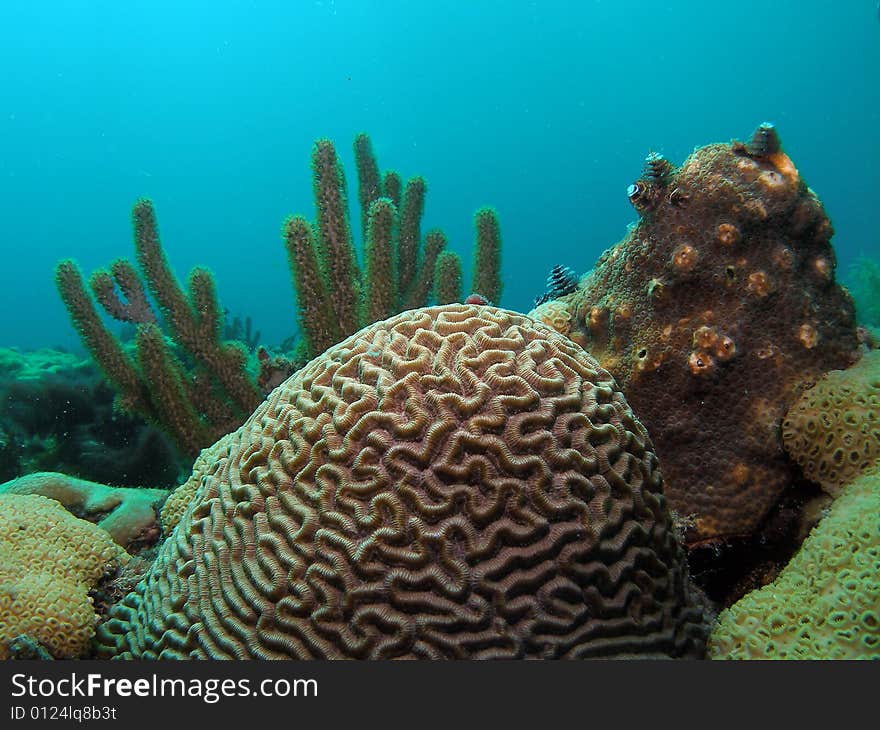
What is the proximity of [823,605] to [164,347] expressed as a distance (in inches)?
227

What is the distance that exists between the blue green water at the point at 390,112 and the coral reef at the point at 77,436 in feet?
226

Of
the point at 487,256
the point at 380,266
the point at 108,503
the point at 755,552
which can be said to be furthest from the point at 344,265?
the point at 755,552

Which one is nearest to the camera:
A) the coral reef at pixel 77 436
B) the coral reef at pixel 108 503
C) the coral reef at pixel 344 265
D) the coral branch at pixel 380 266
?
the coral reef at pixel 108 503

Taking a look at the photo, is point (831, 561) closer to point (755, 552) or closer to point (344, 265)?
point (755, 552)

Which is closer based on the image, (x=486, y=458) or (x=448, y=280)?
(x=486, y=458)

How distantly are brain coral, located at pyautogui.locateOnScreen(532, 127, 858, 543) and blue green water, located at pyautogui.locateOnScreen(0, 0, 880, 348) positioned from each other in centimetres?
7578

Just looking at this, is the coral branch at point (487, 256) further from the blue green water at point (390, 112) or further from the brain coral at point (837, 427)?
the blue green water at point (390, 112)

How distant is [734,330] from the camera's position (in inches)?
133

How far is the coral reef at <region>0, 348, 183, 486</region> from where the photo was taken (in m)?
7.41

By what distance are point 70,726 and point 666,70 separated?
348 feet

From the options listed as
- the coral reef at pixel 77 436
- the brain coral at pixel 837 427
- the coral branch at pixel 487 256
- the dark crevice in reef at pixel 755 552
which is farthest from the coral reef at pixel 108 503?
the brain coral at pixel 837 427

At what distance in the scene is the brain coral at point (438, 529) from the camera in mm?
2221

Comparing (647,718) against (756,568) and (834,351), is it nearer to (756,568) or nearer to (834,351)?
(756,568)

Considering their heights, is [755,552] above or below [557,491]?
below
